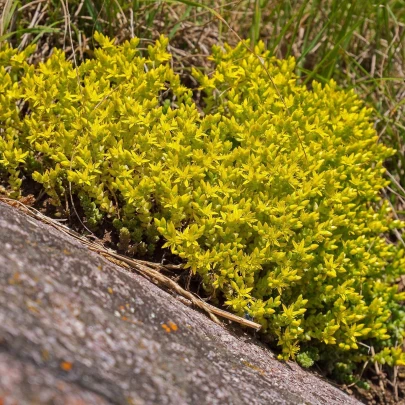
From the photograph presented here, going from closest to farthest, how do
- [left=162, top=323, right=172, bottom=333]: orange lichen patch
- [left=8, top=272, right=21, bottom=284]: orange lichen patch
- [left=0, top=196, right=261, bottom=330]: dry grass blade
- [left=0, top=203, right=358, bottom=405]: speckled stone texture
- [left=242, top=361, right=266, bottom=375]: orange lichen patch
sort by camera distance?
[left=0, top=203, right=358, bottom=405]: speckled stone texture < [left=8, top=272, right=21, bottom=284]: orange lichen patch < [left=162, top=323, right=172, bottom=333]: orange lichen patch < [left=242, top=361, right=266, bottom=375]: orange lichen patch < [left=0, top=196, right=261, bottom=330]: dry grass blade

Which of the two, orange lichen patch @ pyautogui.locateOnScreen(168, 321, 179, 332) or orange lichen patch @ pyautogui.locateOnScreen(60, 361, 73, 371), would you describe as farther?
orange lichen patch @ pyautogui.locateOnScreen(168, 321, 179, 332)

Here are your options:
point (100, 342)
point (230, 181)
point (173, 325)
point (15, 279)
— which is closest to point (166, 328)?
point (173, 325)

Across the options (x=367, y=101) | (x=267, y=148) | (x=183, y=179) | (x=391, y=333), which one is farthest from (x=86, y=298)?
(x=367, y=101)

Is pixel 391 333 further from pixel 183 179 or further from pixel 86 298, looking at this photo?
pixel 86 298

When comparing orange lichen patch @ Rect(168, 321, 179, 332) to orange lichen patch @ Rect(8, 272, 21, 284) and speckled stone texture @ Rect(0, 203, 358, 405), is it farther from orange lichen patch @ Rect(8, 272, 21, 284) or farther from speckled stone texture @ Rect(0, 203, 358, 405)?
orange lichen patch @ Rect(8, 272, 21, 284)

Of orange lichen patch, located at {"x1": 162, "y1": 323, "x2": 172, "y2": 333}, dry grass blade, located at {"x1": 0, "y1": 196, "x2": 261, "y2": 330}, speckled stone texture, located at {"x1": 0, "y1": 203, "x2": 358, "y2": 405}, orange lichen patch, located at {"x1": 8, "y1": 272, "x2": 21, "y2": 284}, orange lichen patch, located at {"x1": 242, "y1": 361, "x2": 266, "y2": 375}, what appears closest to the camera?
speckled stone texture, located at {"x1": 0, "y1": 203, "x2": 358, "y2": 405}

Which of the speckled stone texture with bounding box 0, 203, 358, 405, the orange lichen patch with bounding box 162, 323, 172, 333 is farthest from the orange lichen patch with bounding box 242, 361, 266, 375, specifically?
the orange lichen patch with bounding box 162, 323, 172, 333

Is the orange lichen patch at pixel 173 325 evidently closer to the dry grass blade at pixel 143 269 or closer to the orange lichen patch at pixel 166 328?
the orange lichen patch at pixel 166 328

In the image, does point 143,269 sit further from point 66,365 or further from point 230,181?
point 66,365
